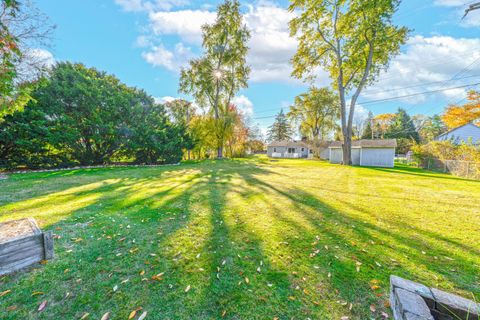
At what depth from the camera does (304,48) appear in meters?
16.4

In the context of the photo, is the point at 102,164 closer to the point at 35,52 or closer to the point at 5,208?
the point at 35,52

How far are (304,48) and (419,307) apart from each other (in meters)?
19.4

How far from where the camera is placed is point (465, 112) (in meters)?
23.0

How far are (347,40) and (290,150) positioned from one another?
76.0 feet

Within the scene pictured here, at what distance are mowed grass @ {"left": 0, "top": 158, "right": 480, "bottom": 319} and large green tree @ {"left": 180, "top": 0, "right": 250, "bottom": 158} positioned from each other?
16.5 meters

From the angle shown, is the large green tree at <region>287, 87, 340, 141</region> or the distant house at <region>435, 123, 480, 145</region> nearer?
the distant house at <region>435, 123, 480, 145</region>

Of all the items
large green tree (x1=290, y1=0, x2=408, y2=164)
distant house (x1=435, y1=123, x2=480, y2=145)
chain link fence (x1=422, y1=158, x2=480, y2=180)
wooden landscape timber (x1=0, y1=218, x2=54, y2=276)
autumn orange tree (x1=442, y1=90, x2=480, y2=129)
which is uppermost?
large green tree (x1=290, y1=0, x2=408, y2=164)

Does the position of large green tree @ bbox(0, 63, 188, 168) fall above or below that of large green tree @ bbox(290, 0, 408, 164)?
below

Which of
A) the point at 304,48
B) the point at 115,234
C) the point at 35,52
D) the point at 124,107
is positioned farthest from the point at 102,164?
the point at 304,48

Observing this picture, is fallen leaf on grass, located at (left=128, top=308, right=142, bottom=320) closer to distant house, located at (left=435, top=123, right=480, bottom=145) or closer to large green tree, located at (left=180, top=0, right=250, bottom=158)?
large green tree, located at (left=180, top=0, right=250, bottom=158)

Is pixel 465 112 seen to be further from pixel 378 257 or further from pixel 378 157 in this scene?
pixel 378 257

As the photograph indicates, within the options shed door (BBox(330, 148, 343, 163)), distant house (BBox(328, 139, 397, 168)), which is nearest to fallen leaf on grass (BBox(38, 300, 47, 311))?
distant house (BBox(328, 139, 397, 168))

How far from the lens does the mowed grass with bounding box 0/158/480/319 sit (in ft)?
5.34

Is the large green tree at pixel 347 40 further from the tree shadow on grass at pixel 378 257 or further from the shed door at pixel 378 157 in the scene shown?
the tree shadow on grass at pixel 378 257
